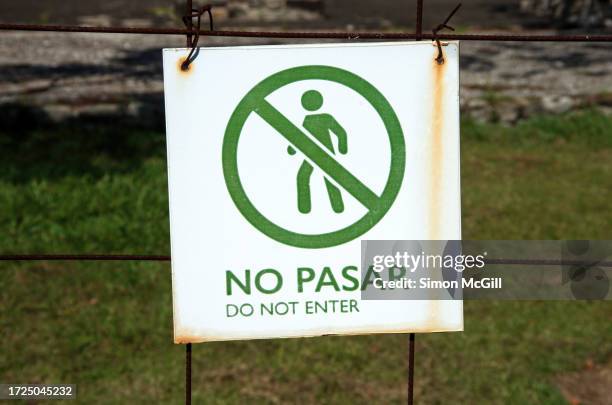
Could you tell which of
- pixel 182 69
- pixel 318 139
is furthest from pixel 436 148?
pixel 182 69

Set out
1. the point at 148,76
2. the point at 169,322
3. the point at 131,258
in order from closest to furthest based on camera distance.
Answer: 1. the point at 131,258
2. the point at 169,322
3. the point at 148,76

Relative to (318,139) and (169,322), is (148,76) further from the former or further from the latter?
(318,139)

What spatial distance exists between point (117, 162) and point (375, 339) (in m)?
2.18

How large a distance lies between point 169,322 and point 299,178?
2113mm

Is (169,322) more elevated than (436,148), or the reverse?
(436,148)

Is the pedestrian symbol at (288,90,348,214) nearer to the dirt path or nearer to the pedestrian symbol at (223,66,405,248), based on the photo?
the pedestrian symbol at (223,66,405,248)

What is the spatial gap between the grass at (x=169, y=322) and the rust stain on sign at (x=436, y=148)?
1636 mm

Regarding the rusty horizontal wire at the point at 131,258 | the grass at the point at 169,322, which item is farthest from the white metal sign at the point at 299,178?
the grass at the point at 169,322

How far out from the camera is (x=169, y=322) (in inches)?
135

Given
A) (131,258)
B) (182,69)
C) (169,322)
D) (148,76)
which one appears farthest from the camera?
(148,76)

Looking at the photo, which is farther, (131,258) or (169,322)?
(169,322)

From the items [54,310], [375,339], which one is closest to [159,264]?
[54,310]

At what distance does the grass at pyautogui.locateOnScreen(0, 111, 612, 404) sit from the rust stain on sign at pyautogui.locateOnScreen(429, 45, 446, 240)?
1636 mm

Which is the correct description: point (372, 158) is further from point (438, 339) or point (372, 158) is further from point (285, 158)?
point (438, 339)
